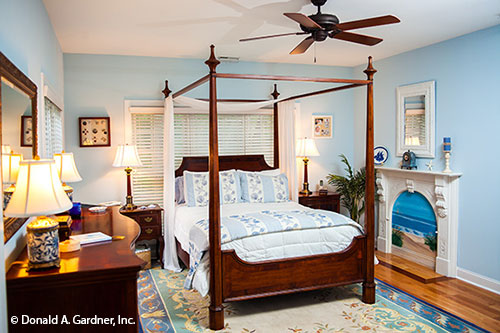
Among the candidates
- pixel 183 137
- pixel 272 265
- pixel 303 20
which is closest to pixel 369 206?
pixel 272 265

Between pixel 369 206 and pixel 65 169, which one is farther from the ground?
pixel 65 169

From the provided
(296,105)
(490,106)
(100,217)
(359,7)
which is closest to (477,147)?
(490,106)

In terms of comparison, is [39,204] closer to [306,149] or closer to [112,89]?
[112,89]

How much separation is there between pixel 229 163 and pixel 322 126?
5.25 feet

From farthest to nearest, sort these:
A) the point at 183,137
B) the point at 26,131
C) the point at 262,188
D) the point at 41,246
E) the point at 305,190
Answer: the point at 305,190 → the point at 183,137 → the point at 262,188 → the point at 26,131 → the point at 41,246

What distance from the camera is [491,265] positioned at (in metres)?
4.23

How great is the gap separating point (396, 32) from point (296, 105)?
2.05 meters

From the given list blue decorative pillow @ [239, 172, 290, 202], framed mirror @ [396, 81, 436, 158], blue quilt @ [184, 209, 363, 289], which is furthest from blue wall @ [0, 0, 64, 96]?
framed mirror @ [396, 81, 436, 158]

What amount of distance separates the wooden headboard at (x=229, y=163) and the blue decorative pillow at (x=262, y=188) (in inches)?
14.7

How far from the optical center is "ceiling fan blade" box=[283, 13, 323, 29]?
8.98ft

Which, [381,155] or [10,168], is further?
[381,155]

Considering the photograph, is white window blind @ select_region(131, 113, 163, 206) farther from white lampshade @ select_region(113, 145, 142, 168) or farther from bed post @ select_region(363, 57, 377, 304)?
bed post @ select_region(363, 57, 377, 304)

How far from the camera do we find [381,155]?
5719mm

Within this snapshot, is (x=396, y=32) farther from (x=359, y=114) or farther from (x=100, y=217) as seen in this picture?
(x=100, y=217)
